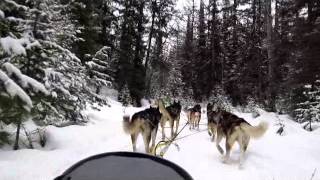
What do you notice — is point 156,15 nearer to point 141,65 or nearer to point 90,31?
point 141,65

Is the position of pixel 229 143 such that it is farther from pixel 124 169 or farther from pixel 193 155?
pixel 124 169

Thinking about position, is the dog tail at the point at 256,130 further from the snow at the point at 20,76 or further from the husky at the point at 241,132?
the snow at the point at 20,76

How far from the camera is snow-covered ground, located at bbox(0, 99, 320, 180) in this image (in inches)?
325

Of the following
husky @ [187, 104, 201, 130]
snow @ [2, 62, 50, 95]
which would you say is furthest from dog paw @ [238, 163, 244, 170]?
husky @ [187, 104, 201, 130]

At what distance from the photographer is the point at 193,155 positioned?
10141 millimetres

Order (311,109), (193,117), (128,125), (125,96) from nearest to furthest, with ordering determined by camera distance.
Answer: (128,125) < (193,117) < (311,109) < (125,96)

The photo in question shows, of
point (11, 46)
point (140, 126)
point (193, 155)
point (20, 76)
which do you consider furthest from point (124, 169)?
point (193, 155)

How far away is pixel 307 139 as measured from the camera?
12961mm

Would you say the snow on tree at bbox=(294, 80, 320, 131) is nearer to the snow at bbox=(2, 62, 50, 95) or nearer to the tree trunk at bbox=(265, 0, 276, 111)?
the tree trunk at bbox=(265, 0, 276, 111)

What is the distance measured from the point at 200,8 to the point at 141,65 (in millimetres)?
12346

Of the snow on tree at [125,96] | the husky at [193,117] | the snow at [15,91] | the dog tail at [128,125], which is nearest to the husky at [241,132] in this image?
the dog tail at [128,125]

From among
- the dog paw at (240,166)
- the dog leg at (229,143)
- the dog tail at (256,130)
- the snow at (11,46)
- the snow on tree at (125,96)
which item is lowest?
the dog paw at (240,166)

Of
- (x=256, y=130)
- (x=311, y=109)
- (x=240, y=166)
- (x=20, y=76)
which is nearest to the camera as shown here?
(x=20, y=76)

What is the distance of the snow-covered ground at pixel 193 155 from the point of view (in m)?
8.25
